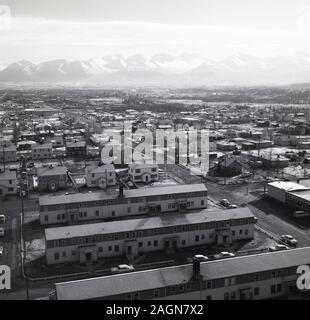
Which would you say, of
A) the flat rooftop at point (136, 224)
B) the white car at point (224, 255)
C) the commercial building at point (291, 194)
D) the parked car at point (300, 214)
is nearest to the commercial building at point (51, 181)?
the flat rooftop at point (136, 224)

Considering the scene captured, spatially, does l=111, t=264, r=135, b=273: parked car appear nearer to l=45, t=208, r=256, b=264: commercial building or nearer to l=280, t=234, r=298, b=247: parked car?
l=45, t=208, r=256, b=264: commercial building

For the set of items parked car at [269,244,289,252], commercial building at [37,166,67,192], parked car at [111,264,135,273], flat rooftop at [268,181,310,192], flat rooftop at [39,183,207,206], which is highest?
flat rooftop at [39,183,207,206]

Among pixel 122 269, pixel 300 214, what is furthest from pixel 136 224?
pixel 300 214

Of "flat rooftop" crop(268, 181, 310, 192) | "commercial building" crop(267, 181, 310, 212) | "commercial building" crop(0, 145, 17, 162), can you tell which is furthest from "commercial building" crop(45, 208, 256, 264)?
"commercial building" crop(0, 145, 17, 162)

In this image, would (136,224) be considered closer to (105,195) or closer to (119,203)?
(119,203)

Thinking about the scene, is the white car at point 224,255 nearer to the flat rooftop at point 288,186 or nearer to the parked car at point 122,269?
the parked car at point 122,269

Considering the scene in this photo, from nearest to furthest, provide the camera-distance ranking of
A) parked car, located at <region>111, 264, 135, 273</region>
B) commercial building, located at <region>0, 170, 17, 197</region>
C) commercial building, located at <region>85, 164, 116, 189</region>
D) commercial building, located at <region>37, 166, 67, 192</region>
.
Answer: parked car, located at <region>111, 264, 135, 273</region>, commercial building, located at <region>0, 170, 17, 197</region>, commercial building, located at <region>37, 166, 67, 192</region>, commercial building, located at <region>85, 164, 116, 189</region>
